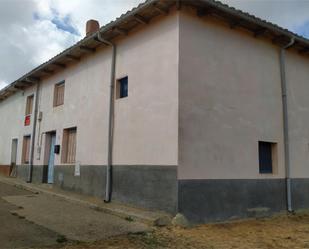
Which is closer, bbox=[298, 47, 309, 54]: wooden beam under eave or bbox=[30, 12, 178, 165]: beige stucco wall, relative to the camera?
bbox=[30, 12, 178, 165]: beige stucco wall

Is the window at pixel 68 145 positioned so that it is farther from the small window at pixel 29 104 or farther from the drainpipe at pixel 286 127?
the drainpipe at pixel 286 127

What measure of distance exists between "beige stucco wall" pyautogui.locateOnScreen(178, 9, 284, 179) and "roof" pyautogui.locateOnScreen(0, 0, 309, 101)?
269 mm

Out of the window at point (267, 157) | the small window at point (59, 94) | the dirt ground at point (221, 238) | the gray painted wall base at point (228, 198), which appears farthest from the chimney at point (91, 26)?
the dirt ground at point (221, 238)

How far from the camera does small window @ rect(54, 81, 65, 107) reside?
45.7ft

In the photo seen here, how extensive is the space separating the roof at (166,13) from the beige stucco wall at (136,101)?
267 mm

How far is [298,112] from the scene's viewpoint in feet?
37.0

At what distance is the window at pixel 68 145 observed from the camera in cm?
1258

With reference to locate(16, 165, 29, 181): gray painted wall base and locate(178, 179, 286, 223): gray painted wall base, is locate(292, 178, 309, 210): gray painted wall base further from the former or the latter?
locate(16, 165, 29, 181): gray painted wall base

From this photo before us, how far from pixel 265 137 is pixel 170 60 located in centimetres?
382

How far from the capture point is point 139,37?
9.62m

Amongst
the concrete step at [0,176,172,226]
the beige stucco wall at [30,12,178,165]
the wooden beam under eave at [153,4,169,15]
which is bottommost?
the concrete step at [0,176,172,226]

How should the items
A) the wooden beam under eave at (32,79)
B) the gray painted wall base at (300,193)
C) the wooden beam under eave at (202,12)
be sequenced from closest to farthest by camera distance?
the wooden beam under eave at (202,12) → the gray painted wall base at (300,193) → the wooden beam under eave at (32,79)

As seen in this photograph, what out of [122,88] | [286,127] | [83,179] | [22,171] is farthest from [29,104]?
[286,127]

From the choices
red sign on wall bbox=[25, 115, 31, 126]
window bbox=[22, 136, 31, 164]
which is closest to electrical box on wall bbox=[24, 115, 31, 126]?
red sign on wall bbox=[25, 115, 31, 126]
